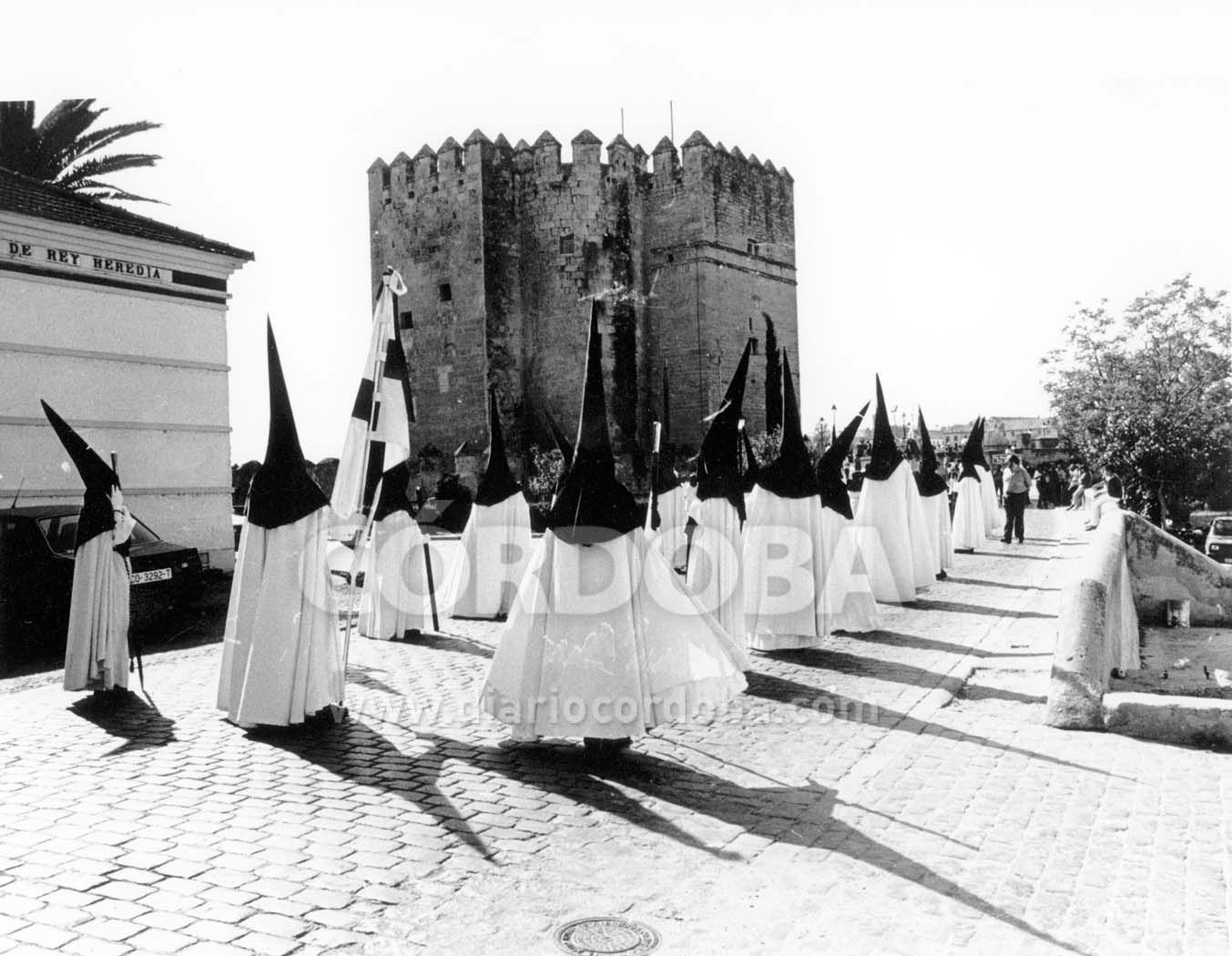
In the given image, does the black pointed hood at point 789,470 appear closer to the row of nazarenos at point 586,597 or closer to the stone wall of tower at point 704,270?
the row of nazarenos at point 586,597

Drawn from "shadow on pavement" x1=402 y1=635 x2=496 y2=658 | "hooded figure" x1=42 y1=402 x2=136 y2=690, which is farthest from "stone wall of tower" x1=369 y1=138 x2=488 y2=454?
"hooded figure" x1=42 y1=402 x2=136 y2=690

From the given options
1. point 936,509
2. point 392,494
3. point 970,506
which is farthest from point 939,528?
point 392,494

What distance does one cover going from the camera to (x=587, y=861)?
15.0 feet

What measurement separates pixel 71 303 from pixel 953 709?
1318cm

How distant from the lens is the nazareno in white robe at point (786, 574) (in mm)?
9680

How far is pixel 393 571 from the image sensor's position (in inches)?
434

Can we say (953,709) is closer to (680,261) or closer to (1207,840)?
(1207,840)

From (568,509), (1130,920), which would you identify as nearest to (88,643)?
(568,509)

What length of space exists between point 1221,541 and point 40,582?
2317 cm

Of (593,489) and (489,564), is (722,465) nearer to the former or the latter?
(593,489)

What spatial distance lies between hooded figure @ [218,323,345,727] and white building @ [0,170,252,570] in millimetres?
8520

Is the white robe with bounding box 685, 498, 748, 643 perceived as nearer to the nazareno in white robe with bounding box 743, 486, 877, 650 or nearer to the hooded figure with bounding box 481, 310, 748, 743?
the nazareno in white robe with bounding box 743, 486, 877, 650

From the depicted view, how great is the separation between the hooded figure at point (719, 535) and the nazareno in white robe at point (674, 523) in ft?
13.2

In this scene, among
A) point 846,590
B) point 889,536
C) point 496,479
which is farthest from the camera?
point 889,536
